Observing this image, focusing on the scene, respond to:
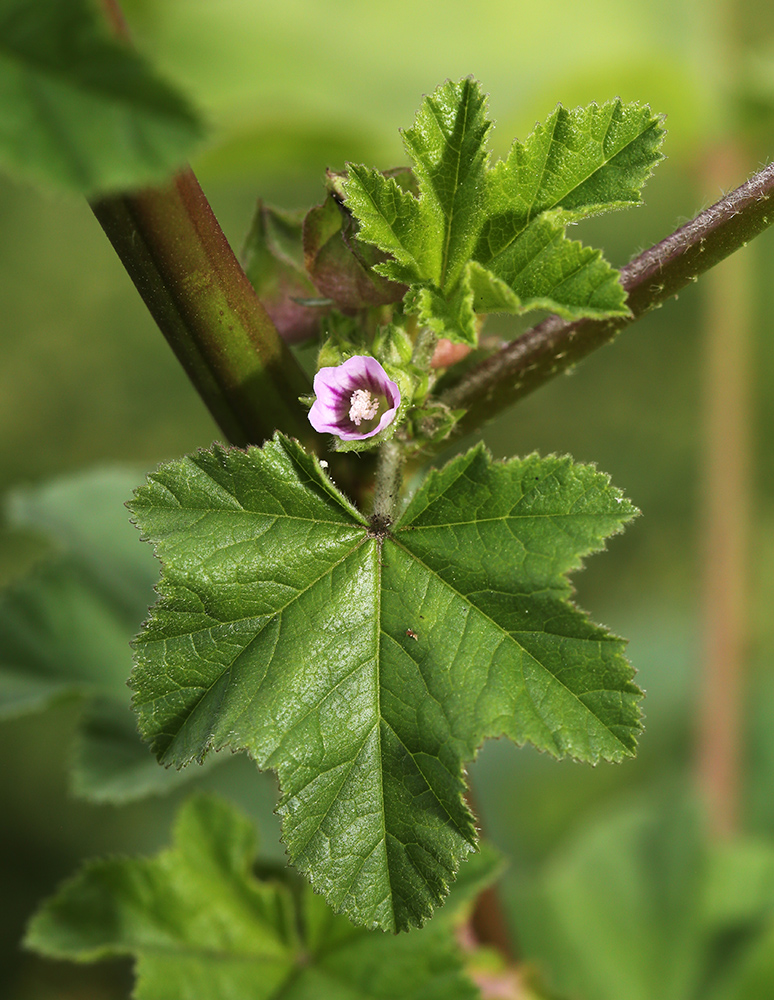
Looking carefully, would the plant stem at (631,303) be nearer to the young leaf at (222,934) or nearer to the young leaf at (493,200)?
the young leaf at (493,200)

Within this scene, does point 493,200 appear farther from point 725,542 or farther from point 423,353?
point 725,542

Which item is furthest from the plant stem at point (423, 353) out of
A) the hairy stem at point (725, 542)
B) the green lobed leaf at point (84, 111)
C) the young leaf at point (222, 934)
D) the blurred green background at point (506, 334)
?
the hairy stem at point (725, 542)

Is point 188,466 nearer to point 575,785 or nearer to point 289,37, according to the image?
point 575,785

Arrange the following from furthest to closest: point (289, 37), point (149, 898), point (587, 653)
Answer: point (289, 37), point (149, 898), point (587, 653)

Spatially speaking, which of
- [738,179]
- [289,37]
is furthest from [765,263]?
[289,37]

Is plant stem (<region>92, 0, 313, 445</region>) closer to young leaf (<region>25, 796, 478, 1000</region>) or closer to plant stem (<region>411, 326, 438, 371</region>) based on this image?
plant stem (<region>411, 326, 438, 371</region>)

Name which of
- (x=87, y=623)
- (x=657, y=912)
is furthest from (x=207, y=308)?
(x=657, y=912)
